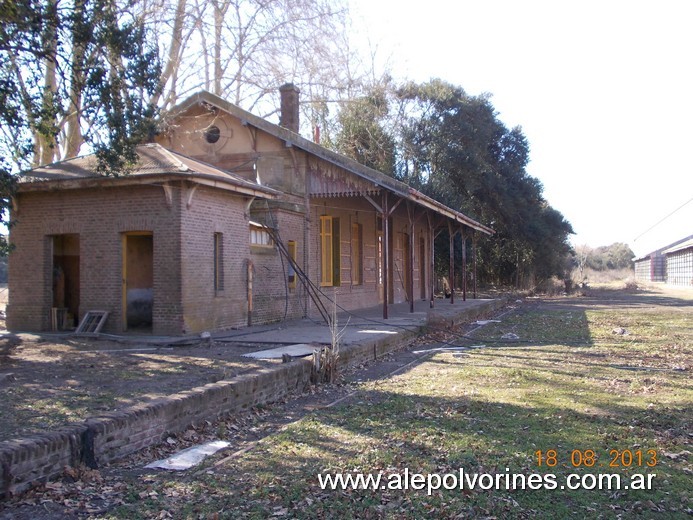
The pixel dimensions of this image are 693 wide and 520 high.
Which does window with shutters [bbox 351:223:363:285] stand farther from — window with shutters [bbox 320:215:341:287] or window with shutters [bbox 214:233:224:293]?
window with shutters [bbox 214:233:224:293]

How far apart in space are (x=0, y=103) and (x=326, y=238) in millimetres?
10875

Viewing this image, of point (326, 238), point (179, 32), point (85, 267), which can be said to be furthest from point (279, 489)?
point (179, 32)

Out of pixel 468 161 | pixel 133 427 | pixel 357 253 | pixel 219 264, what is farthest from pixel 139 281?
pixel 468 161

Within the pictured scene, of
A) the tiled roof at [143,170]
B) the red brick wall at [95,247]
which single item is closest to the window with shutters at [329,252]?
the tiled roof at [143,170]

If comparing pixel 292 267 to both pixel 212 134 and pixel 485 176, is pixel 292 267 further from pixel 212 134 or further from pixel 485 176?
pixel 485 176

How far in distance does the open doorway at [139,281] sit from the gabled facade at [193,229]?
0.03 metres

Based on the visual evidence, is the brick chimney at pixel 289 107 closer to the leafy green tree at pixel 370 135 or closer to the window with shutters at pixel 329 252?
the window with shutters at pixel 329 252

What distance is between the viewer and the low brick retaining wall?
489 cm

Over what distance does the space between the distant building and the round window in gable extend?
127ft

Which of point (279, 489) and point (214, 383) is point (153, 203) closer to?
point (214, 383)

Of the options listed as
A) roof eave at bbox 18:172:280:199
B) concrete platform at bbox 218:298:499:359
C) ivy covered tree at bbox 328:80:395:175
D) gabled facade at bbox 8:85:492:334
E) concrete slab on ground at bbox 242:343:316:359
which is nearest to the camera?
concrete slab on ground at bbox 242:343:316:359

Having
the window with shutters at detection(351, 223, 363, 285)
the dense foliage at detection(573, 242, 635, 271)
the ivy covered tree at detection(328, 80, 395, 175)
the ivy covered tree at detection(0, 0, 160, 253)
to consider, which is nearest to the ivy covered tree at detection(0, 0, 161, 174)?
the ivy covered tree at detection(0, 0, 160, 253)

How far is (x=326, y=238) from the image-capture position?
1931cm

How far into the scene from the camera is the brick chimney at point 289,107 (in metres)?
19.3
